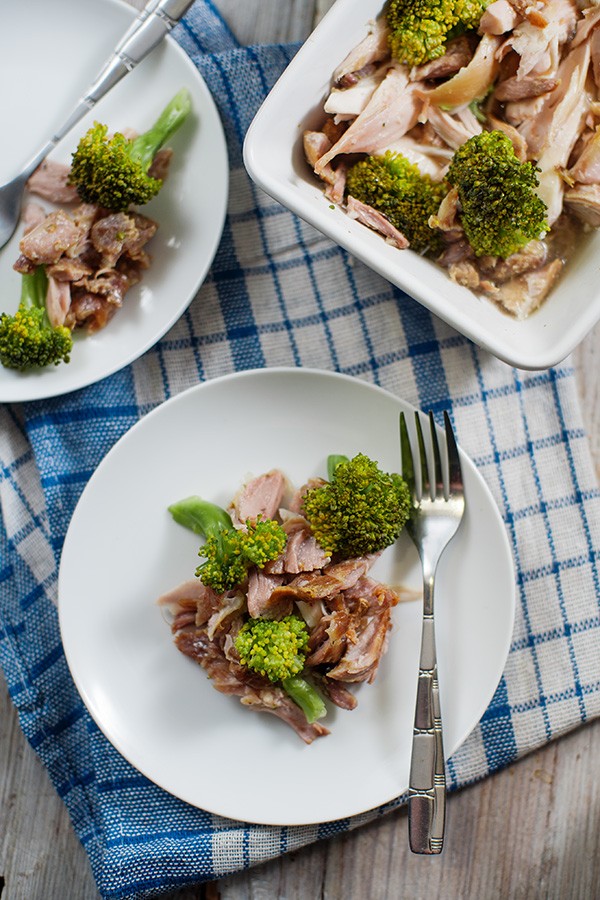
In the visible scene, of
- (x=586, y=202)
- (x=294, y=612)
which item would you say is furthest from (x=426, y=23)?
(x=294, y=612)

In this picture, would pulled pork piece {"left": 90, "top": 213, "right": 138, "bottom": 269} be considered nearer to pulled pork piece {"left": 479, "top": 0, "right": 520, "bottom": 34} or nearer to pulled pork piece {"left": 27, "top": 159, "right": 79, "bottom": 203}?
pulled pork piece {"left": 27, "top": 159, "right": 79, "bottom": 203}

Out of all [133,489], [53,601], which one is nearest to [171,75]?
[133,489]

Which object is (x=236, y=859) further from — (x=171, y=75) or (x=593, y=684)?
(x=171, y=75)

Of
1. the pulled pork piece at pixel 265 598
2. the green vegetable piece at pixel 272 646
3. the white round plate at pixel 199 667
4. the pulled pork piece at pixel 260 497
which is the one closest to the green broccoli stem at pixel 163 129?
the white round plate at pixel 199 667

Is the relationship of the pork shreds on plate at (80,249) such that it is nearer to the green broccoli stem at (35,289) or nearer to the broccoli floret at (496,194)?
the green broccoli stem at (35,289)

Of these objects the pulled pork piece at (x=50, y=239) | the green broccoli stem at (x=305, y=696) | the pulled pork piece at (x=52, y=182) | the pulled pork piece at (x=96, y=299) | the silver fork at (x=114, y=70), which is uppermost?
the silver fork at (x=114, y=70)

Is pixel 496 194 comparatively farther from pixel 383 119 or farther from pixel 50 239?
pixel 50 239

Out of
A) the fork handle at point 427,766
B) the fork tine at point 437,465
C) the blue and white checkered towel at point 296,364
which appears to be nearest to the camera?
the fork handle at point 427,766
